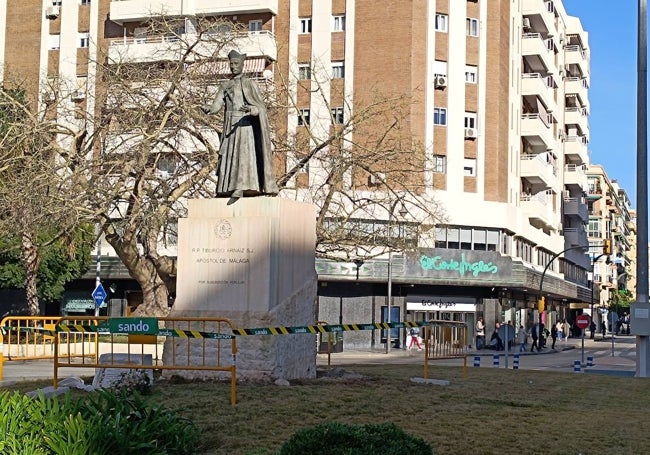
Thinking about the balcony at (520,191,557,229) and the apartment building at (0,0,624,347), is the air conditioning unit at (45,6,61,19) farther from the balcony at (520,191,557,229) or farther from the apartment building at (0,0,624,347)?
the balcony at (520,191,557,229)

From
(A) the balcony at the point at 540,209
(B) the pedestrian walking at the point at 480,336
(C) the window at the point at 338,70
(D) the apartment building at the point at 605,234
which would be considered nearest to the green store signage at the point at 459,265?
(B) the pedestrian walking at the point at 480,336

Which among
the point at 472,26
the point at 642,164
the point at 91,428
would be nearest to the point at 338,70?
the point at 472,26

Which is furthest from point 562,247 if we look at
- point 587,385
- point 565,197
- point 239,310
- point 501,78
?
point 239,310

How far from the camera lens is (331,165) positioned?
27266 mm

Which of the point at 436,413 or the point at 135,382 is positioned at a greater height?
the point at 135,382

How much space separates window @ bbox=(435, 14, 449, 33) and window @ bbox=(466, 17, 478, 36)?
→ 135 centimetres

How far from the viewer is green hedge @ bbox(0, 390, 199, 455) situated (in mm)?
7414

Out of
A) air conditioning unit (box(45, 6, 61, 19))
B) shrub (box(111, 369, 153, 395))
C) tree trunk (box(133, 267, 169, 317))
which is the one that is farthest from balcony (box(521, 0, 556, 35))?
shrub (box(111, 369, 153, 395))

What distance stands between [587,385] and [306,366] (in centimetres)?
586

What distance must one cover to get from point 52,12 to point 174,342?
45.2 meters

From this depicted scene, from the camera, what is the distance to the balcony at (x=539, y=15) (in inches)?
2356

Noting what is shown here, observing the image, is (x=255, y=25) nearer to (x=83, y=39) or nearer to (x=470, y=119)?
(x=83, y=39)

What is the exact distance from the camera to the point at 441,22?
170 feet

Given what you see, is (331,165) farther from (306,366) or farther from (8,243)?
(8,243)
